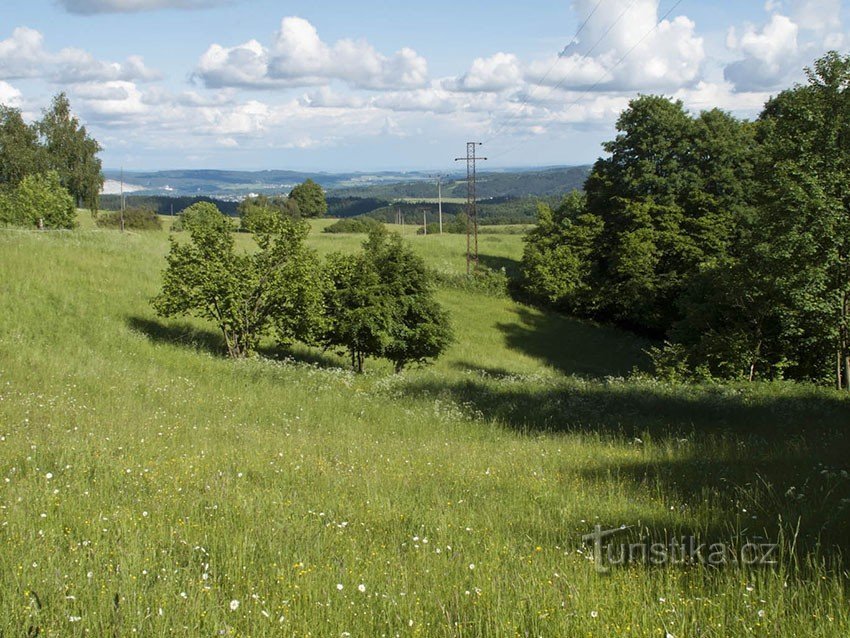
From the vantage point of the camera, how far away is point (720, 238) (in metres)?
46.0

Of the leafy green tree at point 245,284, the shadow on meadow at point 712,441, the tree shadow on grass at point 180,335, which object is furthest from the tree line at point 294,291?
the shadow on meadow at point 712,441

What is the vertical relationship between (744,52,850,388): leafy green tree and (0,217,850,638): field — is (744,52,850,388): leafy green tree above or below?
above

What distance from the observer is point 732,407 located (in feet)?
54.1

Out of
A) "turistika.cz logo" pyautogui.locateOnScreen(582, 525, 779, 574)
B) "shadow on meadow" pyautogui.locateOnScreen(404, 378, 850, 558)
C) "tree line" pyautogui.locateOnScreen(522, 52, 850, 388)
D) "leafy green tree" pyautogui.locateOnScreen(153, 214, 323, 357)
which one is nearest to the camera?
"turistika.cz logo" pyautogui.locateOnScreen(582, 525, 779, 574)

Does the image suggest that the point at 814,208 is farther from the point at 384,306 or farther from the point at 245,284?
the point at 245,284

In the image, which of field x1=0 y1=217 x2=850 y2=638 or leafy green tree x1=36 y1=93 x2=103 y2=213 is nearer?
field x1=0 y1=217 x2=850 y2=638

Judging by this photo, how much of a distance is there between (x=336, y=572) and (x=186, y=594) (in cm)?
101

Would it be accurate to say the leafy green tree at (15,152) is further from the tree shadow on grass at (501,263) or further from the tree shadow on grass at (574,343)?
the tree shadow on grass at (574,343)

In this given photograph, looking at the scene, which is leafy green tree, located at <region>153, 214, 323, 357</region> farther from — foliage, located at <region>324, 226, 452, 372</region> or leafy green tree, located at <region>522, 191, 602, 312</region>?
leafy green tree, located at <region>522, 191, 602, 312</region>

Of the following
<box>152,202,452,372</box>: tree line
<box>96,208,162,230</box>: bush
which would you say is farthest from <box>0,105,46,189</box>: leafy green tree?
<box>152,202,452,372</box>: tree line

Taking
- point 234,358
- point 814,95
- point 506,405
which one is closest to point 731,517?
point 506,405

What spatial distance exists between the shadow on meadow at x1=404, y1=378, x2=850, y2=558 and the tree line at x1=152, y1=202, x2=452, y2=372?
18.4ft

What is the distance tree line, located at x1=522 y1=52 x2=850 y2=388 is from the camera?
22562 mm

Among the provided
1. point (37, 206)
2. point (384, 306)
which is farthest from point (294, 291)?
point (37, 206)
